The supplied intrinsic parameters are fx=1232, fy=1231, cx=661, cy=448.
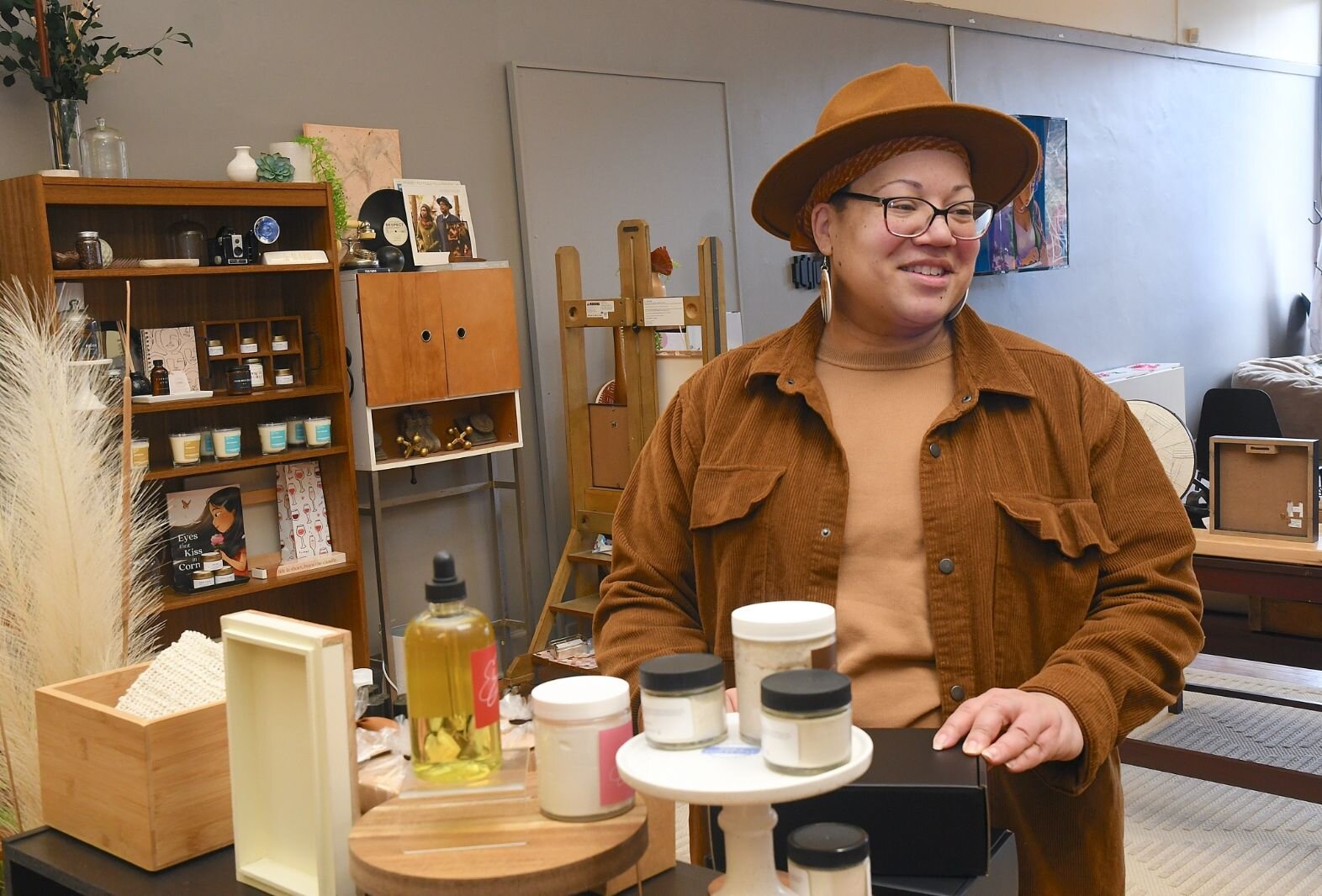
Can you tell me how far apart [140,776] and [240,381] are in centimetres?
280

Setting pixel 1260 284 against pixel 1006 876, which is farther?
pixel 1260 284

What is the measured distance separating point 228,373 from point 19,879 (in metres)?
2.70

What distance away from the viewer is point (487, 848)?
1144 millimetres

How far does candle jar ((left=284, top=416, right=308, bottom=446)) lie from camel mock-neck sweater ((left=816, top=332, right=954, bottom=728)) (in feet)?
9.15

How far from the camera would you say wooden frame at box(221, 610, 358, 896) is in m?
1.31

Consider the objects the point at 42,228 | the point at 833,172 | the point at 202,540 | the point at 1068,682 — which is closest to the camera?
the point at 1068,682

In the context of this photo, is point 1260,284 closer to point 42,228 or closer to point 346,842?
point 42,228

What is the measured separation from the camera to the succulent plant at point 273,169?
4090 millimetres

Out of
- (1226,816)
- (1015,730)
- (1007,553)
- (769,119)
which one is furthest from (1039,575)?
(769,119)

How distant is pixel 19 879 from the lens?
1602mm

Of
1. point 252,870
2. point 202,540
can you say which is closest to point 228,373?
point 202,540

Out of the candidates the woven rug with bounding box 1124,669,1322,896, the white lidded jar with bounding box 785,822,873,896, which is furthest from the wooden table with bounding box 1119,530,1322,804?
the white lidded jar with bounding box 785,822,873,896

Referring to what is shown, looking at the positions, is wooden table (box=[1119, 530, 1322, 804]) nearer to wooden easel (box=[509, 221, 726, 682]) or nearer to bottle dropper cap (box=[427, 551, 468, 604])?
wooden easel (box=[509, 221, 726, 682])

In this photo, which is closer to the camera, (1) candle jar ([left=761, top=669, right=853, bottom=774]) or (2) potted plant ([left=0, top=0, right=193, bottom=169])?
(1) candle jar ([left=761, top=669, right=853, bottom=774])
